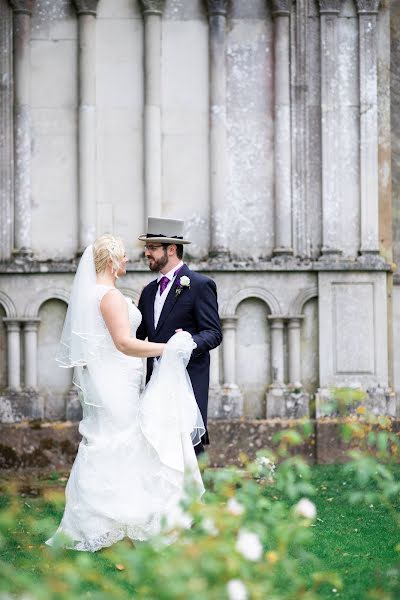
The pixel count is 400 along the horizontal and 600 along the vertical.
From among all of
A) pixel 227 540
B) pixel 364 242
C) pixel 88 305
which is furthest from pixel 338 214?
pixel 227 540

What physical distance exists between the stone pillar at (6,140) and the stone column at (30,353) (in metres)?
0.68

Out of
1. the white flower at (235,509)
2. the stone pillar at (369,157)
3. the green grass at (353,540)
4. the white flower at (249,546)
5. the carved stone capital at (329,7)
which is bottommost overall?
the green grass at (353,540)

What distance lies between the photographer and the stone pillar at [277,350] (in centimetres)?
955

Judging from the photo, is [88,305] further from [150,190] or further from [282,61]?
[282,61]

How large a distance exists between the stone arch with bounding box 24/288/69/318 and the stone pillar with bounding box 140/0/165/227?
108 cm

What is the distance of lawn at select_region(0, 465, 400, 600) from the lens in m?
5.25

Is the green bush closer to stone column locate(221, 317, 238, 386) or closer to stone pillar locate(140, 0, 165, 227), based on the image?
stone column locate(221, 317, 238, 386)

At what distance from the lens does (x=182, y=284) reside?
6473mm

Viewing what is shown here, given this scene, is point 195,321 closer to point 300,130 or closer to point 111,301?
point 111,301

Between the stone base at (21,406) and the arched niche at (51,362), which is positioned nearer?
the stone base at (21,406)

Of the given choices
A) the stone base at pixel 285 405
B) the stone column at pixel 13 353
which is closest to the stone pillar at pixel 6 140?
the stone column at pixel 13 353

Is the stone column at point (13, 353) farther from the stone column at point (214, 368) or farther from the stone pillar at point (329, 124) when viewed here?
the stone pillar at point (329, 124)

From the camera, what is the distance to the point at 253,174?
383 inches

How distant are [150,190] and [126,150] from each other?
465 millimetres
